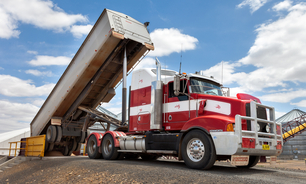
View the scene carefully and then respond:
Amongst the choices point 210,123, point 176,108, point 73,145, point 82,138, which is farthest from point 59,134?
point 210,123

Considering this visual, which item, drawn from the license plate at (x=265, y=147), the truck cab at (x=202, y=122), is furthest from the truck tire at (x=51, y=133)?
the license plate at (x=265, y=147)

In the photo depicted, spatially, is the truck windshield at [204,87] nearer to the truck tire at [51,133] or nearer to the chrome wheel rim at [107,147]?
the chrome wheel rim at [107,147]

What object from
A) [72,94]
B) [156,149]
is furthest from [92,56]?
[156,149]

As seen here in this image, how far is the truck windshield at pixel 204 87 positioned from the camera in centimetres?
718

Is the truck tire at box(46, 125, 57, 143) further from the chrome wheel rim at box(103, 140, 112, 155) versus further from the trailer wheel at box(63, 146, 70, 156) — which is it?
the chrome wheel rim at box(103, 140, 112, 155)

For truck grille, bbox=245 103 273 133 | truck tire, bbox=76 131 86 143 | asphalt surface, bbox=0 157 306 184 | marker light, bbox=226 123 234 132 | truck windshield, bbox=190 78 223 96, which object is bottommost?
asphalt surface, bbox=0 157 306 184

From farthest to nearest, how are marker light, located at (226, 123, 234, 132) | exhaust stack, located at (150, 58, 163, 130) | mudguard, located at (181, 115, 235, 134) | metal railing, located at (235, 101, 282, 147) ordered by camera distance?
exhaust stack, located at (150, 58, 163, 130)
mudguard, located at (181, 115, 235, 134)
marker light, located at (226, 123, 234, 132)
metal railing, located at (235, 101, 282, 147)

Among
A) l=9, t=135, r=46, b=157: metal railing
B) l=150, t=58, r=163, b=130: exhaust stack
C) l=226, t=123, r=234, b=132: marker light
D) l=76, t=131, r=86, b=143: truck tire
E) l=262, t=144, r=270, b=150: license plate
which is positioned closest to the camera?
l=226, t=123, r=234, b=132: marker light

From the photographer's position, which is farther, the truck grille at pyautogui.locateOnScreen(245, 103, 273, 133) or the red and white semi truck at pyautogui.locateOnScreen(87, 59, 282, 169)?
the truck grille at pyautogui.locateOnScreen(245, 103, 273, 133)

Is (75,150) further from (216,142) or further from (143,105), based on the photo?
(216,142)

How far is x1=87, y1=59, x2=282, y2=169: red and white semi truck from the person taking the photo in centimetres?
592

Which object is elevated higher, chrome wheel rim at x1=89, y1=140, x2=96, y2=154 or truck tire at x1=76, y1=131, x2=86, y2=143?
truck tire at x1=76, y1=131, x2=86, y2=143

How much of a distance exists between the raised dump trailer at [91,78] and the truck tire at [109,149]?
96cm

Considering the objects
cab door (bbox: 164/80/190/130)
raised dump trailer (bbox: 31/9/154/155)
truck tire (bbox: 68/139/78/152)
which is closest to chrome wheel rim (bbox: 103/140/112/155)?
raised dump trailer (bbox: 31/9/154/155)
